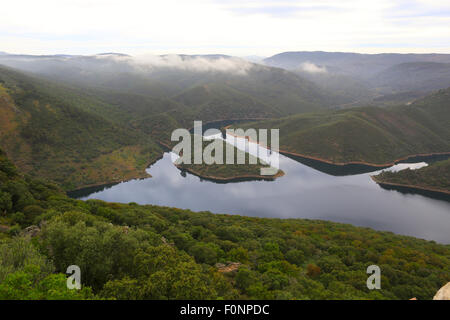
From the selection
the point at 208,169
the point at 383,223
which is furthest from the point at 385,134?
the point at 208,169

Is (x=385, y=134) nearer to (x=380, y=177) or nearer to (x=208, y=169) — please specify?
(x=380, y=177)

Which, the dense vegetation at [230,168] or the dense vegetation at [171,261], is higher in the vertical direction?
the dense vegetation at [171,261]

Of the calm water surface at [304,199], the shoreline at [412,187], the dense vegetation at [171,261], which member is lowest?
the calm water surface at [304,199]

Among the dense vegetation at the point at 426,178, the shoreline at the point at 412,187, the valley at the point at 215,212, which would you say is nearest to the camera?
the valley at the point at 215,212

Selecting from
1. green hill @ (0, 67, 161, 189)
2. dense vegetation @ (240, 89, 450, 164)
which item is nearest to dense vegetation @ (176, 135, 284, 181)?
green hill @ (0, 67, 161, 189)

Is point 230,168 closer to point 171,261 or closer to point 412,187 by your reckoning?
point 412,187

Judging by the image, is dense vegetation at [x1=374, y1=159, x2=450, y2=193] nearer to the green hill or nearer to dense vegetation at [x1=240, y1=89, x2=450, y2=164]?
dense vegetation at [x1=240, y1=89, x2=450, y2=164]

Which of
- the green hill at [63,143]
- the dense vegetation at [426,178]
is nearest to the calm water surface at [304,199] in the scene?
the dense vegetation at [426,178]

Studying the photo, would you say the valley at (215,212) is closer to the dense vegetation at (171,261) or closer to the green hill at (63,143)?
the dense vegetation at (171,261)
